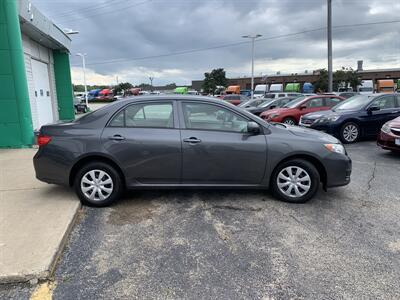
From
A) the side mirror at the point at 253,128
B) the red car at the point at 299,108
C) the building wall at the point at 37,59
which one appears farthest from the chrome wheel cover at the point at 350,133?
the building wall at the point at 37,59

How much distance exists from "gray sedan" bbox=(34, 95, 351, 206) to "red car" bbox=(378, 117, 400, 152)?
3.72m

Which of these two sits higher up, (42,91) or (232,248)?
(42,91)

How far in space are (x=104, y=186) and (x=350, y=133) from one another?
8.18 metres

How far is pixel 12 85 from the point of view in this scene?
861 centimetres

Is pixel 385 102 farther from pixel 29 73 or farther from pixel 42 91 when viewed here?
pixel 42 91

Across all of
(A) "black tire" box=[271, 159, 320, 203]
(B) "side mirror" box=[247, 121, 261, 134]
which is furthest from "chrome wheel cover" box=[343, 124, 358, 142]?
(B) "side mirror" box=[247, 121, 261, 134]

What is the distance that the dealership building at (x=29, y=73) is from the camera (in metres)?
8.45

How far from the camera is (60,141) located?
15.1 ft

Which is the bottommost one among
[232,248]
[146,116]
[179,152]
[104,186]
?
[232,248]

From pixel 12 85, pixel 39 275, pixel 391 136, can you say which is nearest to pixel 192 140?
pixel 39 275

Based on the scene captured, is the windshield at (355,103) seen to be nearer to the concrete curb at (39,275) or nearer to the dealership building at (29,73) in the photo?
the dealership building at (29,73)

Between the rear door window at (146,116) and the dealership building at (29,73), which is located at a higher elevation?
the dealership building at (29,73)

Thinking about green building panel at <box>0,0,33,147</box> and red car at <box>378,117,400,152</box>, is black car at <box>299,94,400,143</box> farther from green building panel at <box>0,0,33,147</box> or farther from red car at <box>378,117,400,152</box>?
green building panel at <box>0,0,33,147</box>

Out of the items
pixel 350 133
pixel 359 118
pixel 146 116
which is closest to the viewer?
pixel 146 116
